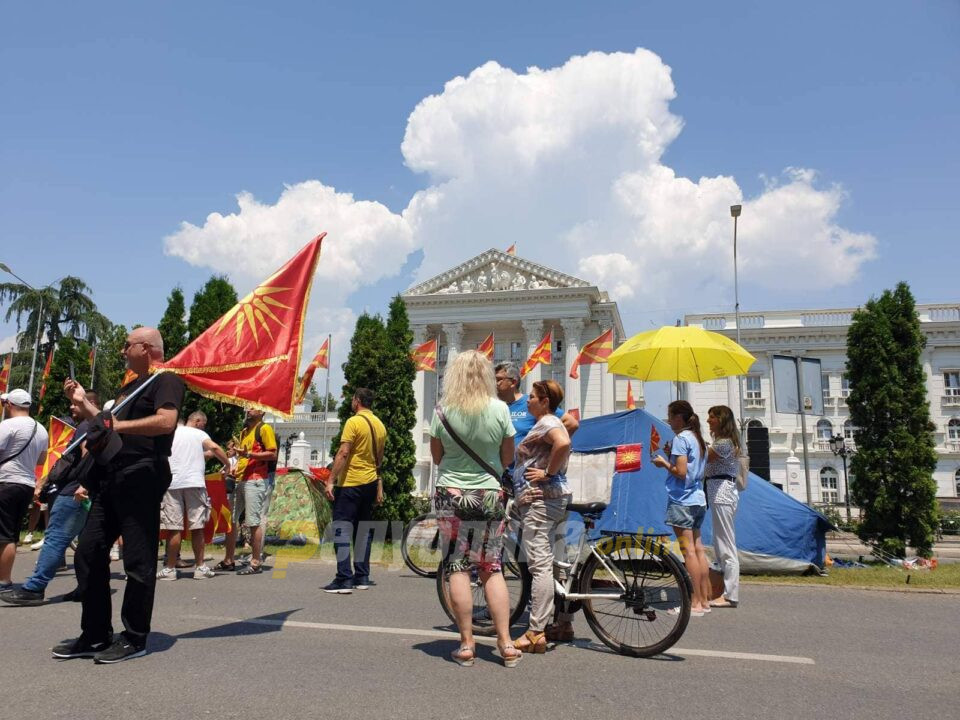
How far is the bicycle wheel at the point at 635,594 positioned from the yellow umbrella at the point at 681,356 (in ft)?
9.84

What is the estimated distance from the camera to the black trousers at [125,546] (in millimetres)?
3906

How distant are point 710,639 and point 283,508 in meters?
9.32

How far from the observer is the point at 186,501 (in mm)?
7465

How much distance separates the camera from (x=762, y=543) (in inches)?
352

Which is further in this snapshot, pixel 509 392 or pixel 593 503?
pixel 509 392

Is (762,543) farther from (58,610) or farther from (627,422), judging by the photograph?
(58,610)

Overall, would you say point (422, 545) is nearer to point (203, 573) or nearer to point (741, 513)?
point (203, 573)

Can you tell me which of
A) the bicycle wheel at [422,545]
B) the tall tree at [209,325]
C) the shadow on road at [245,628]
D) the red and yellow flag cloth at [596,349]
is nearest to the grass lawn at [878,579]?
the bicycle wheel at [422,545]

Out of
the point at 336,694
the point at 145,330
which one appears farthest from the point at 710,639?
the point at 145,330

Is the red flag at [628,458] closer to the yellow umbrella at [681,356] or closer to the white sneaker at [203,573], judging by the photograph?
the yellow umbrella at [681,356]

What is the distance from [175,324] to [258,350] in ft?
54.1

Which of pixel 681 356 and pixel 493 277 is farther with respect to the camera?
pixel 493 277

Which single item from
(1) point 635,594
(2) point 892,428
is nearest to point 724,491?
(1) point 635,594

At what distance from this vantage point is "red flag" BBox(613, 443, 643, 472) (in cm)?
887
